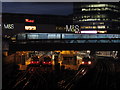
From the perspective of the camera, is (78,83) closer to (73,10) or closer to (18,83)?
(18,83)

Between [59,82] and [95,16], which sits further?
[95,16]

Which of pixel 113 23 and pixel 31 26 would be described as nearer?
pixel 31 26

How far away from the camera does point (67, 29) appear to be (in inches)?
1346

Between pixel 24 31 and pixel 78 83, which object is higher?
pixel 24 31

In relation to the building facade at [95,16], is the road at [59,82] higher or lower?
lower

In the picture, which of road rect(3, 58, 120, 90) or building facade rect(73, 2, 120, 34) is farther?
building facade rect(73, 2, 120, 34)

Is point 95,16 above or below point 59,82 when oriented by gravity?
above

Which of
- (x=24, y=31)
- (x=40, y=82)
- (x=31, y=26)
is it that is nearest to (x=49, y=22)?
(x=31, y=26)

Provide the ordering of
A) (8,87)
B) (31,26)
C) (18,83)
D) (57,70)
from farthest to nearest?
(31,26)
(57,70)
(18,83)
(8,87)

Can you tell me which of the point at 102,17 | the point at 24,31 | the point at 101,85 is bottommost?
the point at 101,85

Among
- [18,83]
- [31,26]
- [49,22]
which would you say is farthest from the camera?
[49,22]

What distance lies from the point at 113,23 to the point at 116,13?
4.99 meters

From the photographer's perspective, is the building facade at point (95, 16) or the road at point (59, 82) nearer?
the road at point (59, 82)

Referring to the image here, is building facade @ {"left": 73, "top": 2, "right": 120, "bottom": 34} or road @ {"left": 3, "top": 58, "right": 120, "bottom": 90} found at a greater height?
building facade @ {"left": 73, "top": 2, "right": 120, "bottom": 34}
